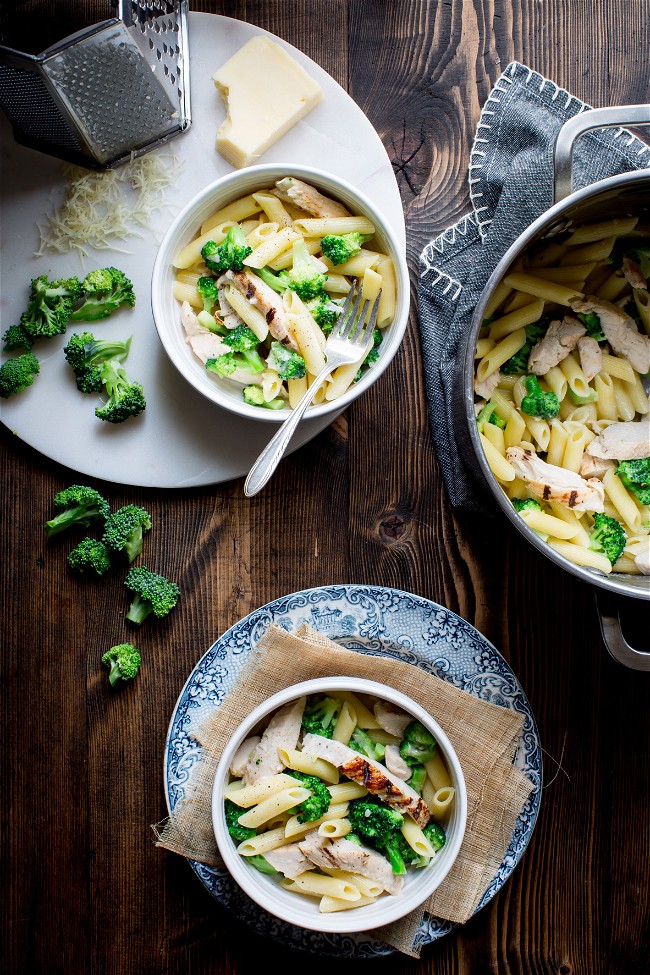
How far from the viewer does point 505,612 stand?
76.4 inches

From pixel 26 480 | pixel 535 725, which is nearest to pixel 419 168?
pixel 26 480

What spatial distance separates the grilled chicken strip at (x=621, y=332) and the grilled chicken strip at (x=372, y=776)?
1135 millimetres

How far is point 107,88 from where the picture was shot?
1650 mm

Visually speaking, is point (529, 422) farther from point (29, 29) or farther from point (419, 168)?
point (29, 29)

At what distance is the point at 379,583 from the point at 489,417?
514 millimetres

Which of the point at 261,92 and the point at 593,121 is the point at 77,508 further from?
the point at 593,121

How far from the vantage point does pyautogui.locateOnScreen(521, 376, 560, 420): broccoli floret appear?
1.75 m

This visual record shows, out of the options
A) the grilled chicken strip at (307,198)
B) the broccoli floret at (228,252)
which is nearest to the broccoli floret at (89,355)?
the broccoli floret at (228,252)

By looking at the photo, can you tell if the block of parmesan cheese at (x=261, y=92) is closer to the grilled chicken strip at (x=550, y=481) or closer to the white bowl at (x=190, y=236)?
the white bowl at (x=190, y=236)

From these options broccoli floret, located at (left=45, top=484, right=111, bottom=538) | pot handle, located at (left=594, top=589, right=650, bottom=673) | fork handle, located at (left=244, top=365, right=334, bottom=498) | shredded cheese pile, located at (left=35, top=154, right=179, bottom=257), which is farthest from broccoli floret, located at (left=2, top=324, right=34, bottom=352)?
pot handle, located at (left=594, top=589, right=650, bottom=673)

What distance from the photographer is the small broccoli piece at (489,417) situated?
1746 millimetres

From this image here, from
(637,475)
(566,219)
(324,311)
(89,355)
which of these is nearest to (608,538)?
(637,475)

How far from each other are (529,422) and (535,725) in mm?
745

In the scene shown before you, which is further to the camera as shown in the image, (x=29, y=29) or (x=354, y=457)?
(x=354, y=457)
